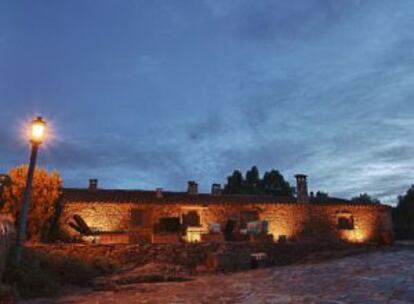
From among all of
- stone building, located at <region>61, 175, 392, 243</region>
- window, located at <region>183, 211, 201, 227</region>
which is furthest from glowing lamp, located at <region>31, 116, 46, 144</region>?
window, located at <region>183, 211, 201, 227</region>

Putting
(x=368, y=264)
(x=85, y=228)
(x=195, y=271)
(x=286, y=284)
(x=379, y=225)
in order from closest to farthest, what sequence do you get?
1. (x=286, y=284)
2. (x=368, y=264)
3. (x=195, y=271)
4. (x=85, y=228)
5. (x=379, y=225)

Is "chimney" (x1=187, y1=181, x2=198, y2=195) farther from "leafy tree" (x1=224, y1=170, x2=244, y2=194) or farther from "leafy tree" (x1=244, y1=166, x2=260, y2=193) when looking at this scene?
"leafy tree" (x1=244, y1=166, x2=260, y2=193)

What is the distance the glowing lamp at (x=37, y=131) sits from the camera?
8.47m

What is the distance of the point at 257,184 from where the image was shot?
112 feet

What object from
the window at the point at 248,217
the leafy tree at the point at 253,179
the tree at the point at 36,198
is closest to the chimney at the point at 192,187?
the window at the point at 248,217

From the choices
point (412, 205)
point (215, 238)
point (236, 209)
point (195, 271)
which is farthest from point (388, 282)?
point (412, 205)

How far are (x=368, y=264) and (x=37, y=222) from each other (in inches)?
422

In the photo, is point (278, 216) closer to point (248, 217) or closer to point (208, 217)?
point (248, 217)

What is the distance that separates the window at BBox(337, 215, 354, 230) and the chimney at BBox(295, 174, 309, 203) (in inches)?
84.1

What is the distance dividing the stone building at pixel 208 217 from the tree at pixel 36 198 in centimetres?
139

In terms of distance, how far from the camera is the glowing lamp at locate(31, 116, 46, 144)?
27.8ft

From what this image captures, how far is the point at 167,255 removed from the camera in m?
13.9

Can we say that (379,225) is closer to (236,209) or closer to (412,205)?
(236,209)

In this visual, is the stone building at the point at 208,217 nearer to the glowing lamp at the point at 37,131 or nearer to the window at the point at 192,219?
the window at the point at 192,219
